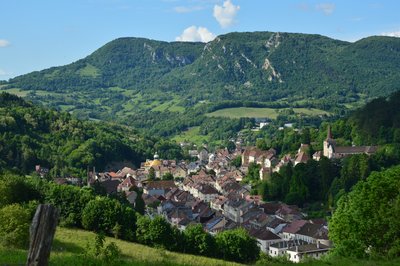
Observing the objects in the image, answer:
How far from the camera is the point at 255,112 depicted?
19162 centimetres

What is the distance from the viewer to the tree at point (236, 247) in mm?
36750

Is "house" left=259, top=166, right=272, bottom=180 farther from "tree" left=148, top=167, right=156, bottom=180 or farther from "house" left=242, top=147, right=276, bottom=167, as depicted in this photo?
"tree" left=148, top=167, right=156, bottom=180

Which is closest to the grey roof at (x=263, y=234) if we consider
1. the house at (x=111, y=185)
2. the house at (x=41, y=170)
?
the house at (x=111, y=185)

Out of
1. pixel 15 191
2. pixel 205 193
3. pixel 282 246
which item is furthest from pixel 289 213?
pixel 15 191

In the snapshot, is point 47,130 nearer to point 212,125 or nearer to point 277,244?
point 277,244

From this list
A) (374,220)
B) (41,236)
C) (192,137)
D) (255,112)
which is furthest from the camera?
(255,112)

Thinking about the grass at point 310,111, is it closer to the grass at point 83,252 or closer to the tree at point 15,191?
the tree at point 15,191

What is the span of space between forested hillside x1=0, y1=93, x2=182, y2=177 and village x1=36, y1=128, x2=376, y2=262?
15.9 ft

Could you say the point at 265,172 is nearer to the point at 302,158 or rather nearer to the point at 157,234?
the point at 302,158

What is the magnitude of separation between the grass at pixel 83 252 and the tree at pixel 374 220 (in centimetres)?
552

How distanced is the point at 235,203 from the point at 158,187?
20081 millimetres

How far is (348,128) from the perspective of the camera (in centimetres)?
9000

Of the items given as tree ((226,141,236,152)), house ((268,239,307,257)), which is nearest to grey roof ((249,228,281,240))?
house ((268,239,307,257))

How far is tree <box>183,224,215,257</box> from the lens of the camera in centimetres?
3688
